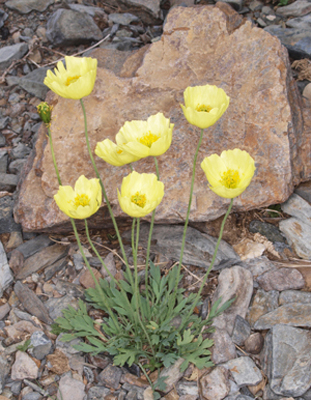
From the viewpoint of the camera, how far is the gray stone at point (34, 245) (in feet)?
10.0

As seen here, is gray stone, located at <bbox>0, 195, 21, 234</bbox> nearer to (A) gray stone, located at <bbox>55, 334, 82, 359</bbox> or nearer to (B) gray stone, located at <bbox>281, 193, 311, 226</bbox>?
(A) gray stone, located at <bbox>55, 334, 82, 359</bbox>

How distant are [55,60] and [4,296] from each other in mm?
2456

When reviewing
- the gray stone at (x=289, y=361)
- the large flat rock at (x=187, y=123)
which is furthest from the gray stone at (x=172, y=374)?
the large flat rock at (x=187, y=123)

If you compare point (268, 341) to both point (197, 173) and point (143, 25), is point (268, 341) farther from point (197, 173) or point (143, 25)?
point (143, 25)

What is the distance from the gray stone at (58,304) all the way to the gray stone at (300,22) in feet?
10.6

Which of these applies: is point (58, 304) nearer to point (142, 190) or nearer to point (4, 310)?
point (4, 310)

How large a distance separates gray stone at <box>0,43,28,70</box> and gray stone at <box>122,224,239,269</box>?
2245 mm

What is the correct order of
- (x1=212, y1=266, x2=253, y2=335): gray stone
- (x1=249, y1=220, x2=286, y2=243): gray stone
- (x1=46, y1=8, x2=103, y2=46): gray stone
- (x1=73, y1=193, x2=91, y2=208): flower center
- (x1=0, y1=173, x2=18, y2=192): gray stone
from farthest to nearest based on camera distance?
(x1=46, y1=8, x2=103, y2=46): gray stone < (x1=0, y1=173, x2=18, y2=192): gray stone < (x1=249, y1=220, x2=286, y2=243): gray stone < (x1=212, y1=266, x2=253, y2=335): gray stone < (x1=73, y1=193, x2=91, y2=208): flower center

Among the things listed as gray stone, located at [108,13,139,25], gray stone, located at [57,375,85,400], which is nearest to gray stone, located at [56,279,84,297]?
gray stone, located at [57,375,85,400]

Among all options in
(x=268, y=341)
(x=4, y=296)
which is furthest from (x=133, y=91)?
(x=268, y=341)

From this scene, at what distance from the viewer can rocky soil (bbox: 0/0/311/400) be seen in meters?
2.32

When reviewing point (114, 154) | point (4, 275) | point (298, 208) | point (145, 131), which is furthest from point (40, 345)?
point (298, 208)

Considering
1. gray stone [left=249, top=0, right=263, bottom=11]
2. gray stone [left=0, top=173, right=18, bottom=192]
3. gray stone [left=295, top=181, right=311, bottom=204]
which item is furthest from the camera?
gray stone [left=249, top=0, right=263, bottom=11]

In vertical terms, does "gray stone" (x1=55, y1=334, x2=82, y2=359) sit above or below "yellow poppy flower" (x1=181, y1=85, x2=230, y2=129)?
below
